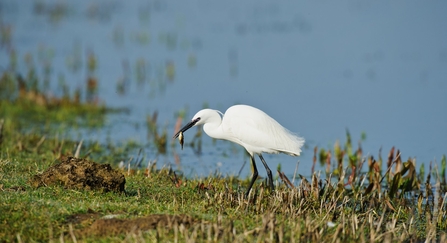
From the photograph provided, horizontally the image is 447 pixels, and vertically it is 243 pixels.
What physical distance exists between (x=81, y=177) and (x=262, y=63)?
1278 cm

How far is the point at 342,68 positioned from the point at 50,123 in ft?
27.7

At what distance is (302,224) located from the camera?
593 cm

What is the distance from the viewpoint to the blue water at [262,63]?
1323cm

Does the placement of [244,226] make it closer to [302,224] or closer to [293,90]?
[302,224]

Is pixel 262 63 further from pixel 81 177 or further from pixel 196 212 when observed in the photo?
pixel 196 212

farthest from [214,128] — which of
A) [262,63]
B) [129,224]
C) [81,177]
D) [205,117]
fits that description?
[262,63]

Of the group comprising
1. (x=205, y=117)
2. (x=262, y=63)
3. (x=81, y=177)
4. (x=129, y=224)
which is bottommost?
(x=129, y=224)

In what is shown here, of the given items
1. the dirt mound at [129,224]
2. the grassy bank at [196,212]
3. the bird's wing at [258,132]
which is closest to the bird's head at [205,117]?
the bird's wing at [258,132]

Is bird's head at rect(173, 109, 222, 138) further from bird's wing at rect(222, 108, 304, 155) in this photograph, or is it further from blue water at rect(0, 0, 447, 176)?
blue water at rect(0, 0, 447, 176)

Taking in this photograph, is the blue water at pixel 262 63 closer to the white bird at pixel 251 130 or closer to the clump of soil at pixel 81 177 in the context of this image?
the white bird at pixel 251 130

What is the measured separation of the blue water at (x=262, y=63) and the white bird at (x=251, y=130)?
1.98 m

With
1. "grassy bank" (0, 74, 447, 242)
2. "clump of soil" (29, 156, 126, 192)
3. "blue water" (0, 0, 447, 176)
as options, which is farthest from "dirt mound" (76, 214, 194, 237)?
"blue water" (0, 0, 447, 176)

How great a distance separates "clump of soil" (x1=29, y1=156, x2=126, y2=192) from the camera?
6652mm

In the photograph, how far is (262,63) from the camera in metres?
19.0
